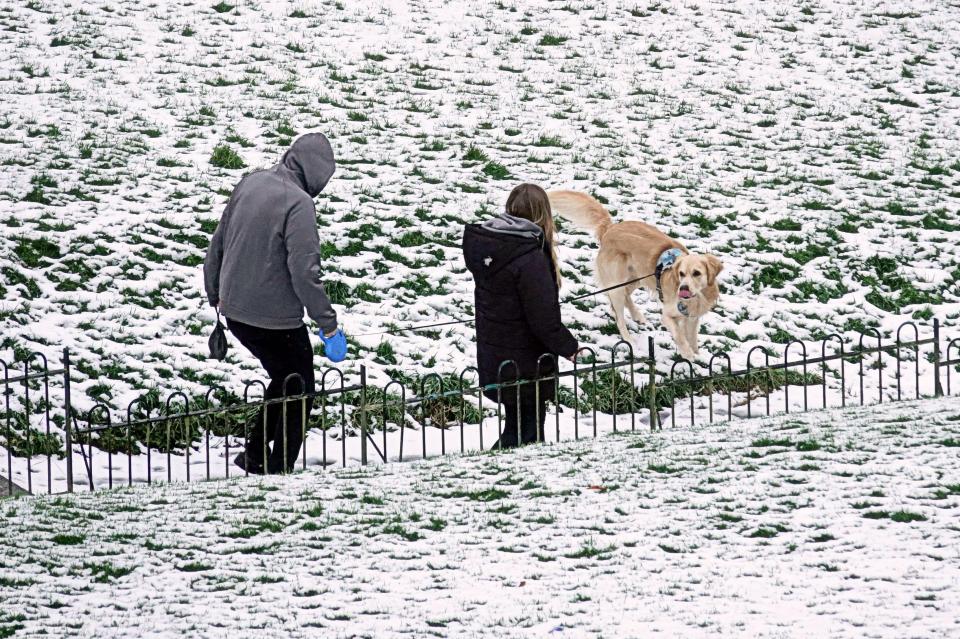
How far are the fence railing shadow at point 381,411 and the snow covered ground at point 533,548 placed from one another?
43cm

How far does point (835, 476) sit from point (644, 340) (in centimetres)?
381

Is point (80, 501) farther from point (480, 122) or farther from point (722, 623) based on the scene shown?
point (480, 122)

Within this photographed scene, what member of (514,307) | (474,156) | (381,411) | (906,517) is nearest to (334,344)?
(514,307)

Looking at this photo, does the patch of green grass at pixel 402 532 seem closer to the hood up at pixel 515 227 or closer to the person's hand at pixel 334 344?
the person's hand at pixel 334 344

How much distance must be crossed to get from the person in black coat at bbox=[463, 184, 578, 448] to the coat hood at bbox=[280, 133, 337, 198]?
0.82m

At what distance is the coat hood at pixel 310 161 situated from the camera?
5.72 meters

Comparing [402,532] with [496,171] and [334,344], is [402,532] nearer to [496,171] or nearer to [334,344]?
[334,344]

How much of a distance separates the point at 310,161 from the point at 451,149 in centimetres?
657

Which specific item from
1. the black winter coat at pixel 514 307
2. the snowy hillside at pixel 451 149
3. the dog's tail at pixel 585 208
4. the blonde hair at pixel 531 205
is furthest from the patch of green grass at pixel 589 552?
the dog's tail at pixel 585 208

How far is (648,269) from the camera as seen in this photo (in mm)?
8664

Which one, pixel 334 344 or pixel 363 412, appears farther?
pixel 363 412

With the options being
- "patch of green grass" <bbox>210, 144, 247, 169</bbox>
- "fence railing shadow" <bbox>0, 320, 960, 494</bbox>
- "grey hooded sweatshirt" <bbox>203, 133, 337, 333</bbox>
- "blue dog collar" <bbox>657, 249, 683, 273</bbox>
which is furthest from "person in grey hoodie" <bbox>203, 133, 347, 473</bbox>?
"patch of green grass" <bbox>210, 144, 247, 169</bbox>

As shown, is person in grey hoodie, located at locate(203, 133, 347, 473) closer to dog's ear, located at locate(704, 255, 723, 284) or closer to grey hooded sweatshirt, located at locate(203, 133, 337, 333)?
grey hooded sweatshirt, located at locate(203, 133, 337, 333)

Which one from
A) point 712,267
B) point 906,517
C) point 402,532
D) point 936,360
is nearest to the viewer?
point 906,517
